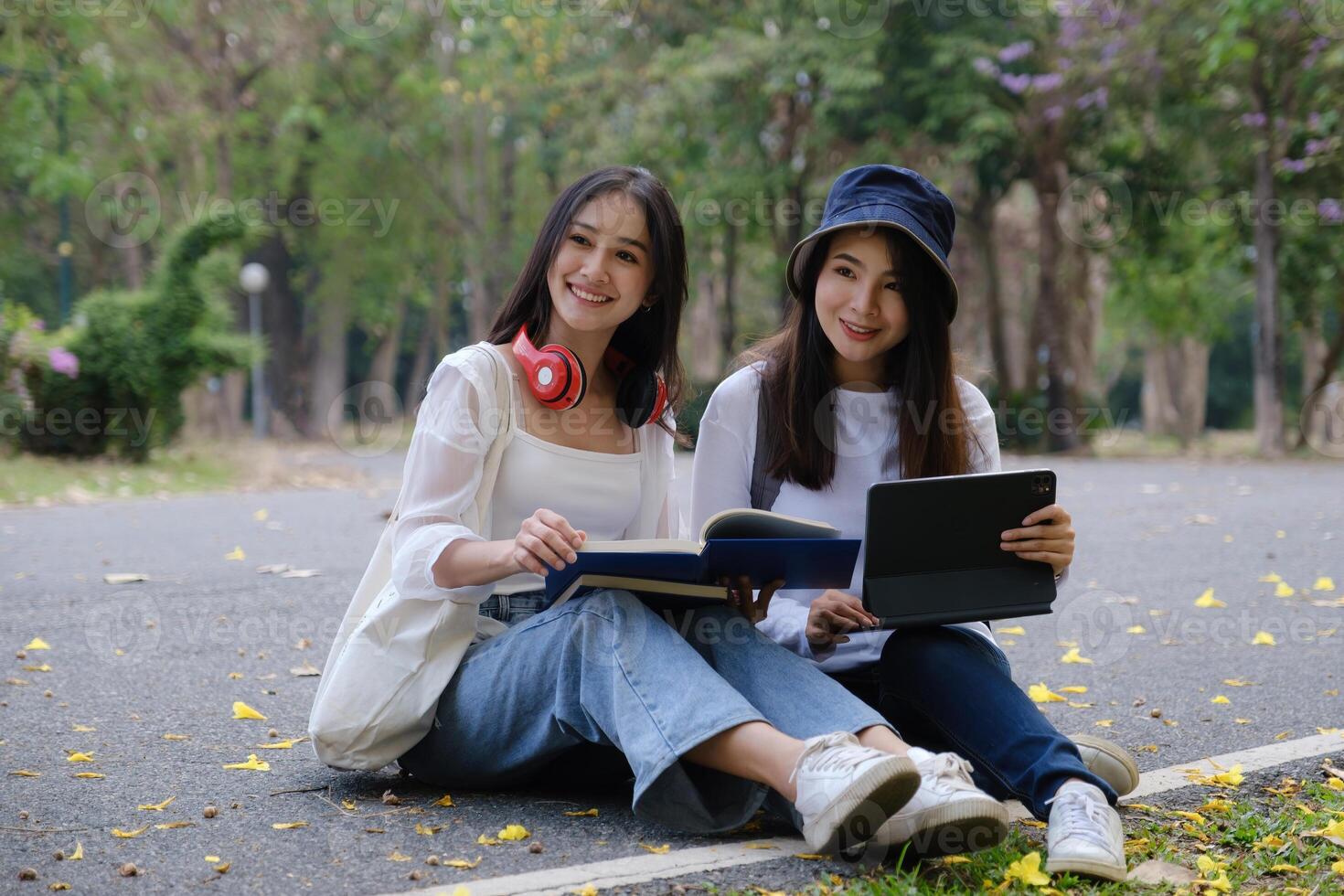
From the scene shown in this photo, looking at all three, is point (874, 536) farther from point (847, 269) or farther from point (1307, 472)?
point (1307, 472)

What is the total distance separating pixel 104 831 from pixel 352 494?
28.7ft

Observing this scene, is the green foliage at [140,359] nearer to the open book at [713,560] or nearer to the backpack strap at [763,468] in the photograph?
the backpack strap at [763,468]

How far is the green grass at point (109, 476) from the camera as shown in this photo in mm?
10016

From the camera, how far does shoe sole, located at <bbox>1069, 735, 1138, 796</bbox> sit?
2.71 m

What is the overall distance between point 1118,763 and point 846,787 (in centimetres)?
87

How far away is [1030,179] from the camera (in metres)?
17.7

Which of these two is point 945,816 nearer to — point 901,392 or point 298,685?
point 901,392

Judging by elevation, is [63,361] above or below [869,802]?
above

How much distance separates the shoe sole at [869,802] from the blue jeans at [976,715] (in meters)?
0.42

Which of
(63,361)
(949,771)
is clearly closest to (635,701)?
(949,771)

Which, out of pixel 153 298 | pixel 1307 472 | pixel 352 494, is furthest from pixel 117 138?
pixel 1307 472

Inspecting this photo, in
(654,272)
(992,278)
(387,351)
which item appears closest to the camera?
(654,272)

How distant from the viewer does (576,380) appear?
2824 millimetres

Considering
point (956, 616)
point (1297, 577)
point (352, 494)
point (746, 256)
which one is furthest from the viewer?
point (746, 256)
